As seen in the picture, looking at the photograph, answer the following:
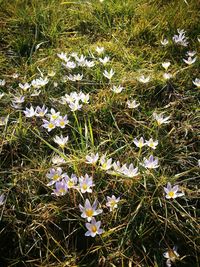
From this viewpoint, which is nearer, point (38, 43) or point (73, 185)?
point (73, 185)

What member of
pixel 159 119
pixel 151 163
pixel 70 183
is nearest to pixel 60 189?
pixel 70 183

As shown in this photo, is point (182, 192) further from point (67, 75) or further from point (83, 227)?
point (67, 75)

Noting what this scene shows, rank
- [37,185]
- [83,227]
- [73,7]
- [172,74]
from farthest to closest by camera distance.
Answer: [73,7] → [172,74] → [37,185] → [83,227]

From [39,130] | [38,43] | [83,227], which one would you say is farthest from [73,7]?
[83,227]

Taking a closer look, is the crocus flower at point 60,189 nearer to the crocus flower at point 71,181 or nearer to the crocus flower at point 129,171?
the crocus flower at point 71,181

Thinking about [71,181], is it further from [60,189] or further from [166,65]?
[166,65]

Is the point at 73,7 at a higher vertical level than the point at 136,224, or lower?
higher

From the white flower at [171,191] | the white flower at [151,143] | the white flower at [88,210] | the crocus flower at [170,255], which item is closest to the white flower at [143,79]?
the white flower at [151,143]

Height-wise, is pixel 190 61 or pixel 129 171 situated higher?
pixel 190 61

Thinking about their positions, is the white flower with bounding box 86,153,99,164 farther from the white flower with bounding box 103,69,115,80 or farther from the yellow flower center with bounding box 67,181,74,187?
the white flower with bounding box 103,69,115,80
